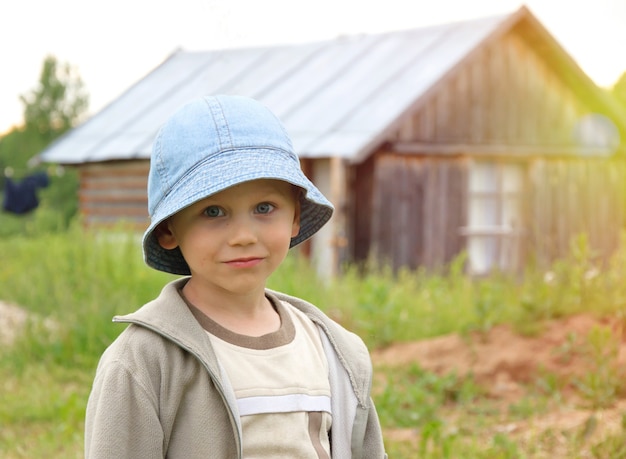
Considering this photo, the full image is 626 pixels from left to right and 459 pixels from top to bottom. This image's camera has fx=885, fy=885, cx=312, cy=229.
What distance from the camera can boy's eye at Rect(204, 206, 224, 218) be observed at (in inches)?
76.2

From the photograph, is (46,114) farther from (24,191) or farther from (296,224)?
(296,224)

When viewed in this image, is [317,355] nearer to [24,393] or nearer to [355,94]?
[24,393]

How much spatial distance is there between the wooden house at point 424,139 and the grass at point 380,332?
12.5 feet

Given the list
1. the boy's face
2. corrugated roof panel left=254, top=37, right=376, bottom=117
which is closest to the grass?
the boy's face

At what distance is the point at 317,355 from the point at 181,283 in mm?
370

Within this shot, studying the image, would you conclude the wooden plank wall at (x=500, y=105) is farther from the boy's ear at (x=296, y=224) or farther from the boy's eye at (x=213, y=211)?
the boy's eye at (x=213, y=211)

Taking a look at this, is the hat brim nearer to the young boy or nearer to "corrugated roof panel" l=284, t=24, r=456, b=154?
the young boy

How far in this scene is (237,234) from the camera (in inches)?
75.2

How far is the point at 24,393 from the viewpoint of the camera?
518cm

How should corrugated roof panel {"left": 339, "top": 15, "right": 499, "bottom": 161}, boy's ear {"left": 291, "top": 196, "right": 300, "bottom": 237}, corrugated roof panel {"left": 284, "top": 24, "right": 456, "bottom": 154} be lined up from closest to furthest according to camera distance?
boy's ear {"left": 291, "top": 196, "right": 300, "bottom": 237} < corrugated roof panel {"left": 339, "top": 15, "right": 499, "bottom": 161} < corrugated roof panel {"left": 284, "top": 24, "right": 456, "bottom": 154}

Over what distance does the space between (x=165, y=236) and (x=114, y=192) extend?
12.9 metres

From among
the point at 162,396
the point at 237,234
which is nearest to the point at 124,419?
the point at 162,396

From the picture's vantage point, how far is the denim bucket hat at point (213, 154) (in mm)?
1895

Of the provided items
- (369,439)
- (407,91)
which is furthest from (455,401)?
(407,91)
